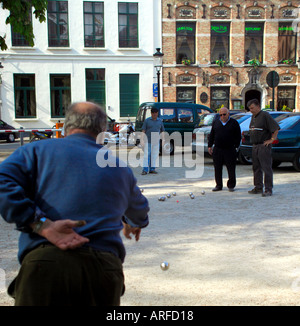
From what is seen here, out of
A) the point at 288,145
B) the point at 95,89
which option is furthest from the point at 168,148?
the point at 95,89

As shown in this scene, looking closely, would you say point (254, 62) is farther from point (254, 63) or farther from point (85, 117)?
point (85, 117)

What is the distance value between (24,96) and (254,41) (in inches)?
648

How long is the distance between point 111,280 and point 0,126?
79.1ft

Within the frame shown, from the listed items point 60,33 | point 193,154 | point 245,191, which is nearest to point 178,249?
point 245,191

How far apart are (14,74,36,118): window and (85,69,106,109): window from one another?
3.71 metres

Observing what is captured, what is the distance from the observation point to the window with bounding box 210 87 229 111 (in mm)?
29312

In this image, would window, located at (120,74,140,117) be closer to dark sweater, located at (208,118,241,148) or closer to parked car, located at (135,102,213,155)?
parked car, located at (135,102,213,155)

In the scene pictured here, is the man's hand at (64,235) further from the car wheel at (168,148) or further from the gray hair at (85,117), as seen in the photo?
the car wheel at (168,148)

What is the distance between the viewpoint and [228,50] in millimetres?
29328

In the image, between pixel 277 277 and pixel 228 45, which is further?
pixel 228 45

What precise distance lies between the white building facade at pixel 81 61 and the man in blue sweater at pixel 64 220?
26.3 m
